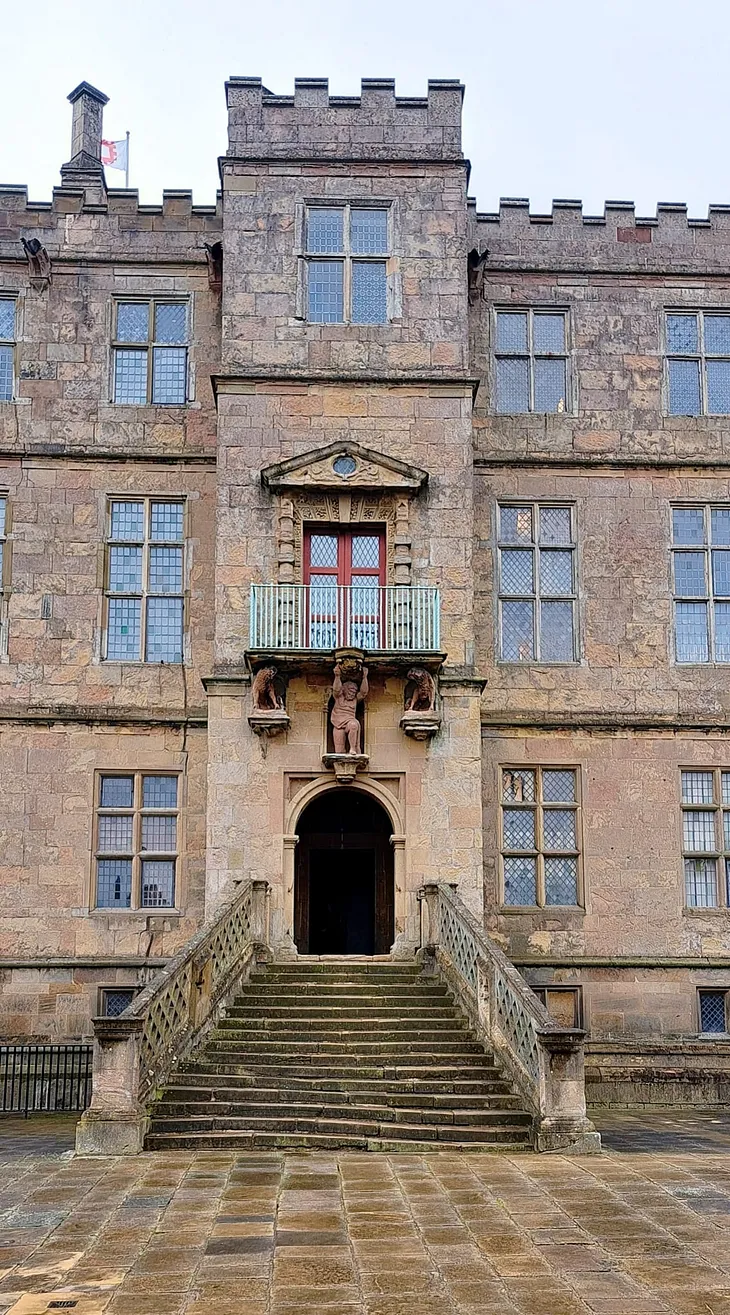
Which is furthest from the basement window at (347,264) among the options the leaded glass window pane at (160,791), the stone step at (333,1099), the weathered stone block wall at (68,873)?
the stone step at (333,1099)

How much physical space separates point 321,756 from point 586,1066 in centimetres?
536

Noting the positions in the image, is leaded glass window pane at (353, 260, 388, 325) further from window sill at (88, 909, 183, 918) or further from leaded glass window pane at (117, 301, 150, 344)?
window sill at (88, 909, 183, 918)

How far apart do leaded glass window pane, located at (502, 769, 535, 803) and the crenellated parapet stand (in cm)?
761

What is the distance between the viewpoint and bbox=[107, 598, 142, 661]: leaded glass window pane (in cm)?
1895

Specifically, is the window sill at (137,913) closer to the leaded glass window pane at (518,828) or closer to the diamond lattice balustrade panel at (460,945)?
the diamond lattice balustrade panel at (460,945)

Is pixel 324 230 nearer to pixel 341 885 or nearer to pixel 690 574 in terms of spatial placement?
pixel 690 574

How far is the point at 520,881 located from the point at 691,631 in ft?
14.4

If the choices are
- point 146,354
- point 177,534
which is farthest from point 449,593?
point 146,354

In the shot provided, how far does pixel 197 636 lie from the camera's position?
62.3 feet

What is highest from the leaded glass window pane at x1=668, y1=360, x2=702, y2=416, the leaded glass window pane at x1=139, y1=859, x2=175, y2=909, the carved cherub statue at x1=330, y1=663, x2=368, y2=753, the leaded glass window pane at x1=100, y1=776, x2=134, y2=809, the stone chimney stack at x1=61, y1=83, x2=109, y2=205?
the stone chimney stack at x1=61, y1=83, x2=109, y2=205

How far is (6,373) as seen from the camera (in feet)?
64.3

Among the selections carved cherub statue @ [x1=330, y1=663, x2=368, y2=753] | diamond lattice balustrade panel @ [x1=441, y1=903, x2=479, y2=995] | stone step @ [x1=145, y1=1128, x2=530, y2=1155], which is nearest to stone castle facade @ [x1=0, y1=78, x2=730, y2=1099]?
carved cherub statue @ [x1=330, y1=663, x2=368, y2=753]

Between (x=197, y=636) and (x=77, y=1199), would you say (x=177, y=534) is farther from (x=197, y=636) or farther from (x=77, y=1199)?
(x=77, y=1199)

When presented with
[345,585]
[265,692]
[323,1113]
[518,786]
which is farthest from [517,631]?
[323,1113]
